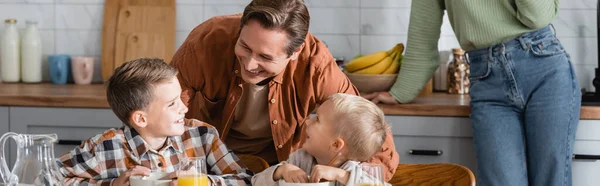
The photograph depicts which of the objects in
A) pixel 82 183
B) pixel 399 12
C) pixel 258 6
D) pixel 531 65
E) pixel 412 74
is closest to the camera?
pixel 82 183

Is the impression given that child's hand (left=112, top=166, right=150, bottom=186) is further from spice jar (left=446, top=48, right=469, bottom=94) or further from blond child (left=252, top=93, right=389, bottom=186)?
spice jar (left=446, top=48, right=469, bottom=94)

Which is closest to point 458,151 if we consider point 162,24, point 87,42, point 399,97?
point 399,97

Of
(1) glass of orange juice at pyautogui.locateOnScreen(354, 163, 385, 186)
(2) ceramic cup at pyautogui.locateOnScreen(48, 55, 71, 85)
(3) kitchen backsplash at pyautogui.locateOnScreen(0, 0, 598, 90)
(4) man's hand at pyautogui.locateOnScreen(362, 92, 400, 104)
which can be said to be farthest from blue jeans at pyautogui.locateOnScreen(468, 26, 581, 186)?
(2) ceramic cup at pyautogui.locateOnScreen(48, 55, 71, 85)

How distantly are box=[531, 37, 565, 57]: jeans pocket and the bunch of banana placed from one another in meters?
0.62

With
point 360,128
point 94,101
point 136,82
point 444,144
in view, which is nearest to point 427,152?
point 444,144

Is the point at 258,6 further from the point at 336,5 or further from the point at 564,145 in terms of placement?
the point at 336,5

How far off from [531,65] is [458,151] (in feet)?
1.61

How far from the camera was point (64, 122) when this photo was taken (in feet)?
12.2

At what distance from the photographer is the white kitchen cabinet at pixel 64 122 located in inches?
145

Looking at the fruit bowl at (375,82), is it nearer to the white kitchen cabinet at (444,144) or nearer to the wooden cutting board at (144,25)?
the white kitchen cabinet at (444,144)

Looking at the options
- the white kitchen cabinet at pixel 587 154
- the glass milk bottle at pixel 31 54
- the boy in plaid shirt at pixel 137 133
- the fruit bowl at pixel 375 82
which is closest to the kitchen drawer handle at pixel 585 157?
the white kitchen cabinet at pixel 587 154

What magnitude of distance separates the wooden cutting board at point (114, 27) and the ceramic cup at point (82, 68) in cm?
5

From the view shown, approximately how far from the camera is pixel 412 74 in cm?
357

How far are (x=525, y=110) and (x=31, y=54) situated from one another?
2061 mm
